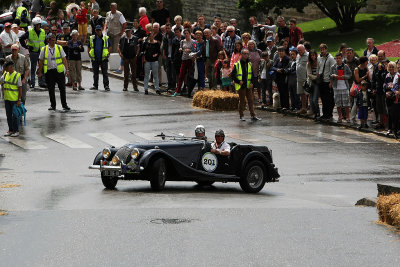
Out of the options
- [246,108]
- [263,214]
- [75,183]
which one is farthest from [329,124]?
[263,214]

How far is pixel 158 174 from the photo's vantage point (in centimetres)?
1755

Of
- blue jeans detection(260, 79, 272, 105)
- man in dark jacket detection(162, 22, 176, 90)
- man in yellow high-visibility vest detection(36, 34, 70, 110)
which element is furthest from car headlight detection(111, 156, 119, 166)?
man in dark jacket detection(162, 22, 176, 90)

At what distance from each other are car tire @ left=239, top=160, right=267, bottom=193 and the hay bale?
16.3 feet

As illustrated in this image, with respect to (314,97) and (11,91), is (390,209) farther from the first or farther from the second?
(314,97)

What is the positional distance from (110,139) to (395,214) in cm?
1270

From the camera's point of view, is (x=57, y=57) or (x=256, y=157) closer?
(x=256, y=157)

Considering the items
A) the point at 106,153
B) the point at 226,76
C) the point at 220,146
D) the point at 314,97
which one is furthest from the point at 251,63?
the point at 106,153

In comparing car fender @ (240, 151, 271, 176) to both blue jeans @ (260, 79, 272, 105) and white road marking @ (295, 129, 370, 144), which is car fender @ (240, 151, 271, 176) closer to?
white road marking @ (295, 129, 370, 144)

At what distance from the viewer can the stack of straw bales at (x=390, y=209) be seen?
1365 centimetres

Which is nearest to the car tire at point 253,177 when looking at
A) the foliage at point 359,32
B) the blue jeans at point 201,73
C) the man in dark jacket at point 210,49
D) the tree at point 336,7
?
the man in dark jacket at point 210,49

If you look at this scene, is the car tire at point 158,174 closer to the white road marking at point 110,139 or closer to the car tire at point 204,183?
the car tire at point 204,183

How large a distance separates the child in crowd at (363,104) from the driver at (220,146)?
948 centimetres

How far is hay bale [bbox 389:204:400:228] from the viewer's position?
44.4ft

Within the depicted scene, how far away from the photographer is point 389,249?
40.0 ft
